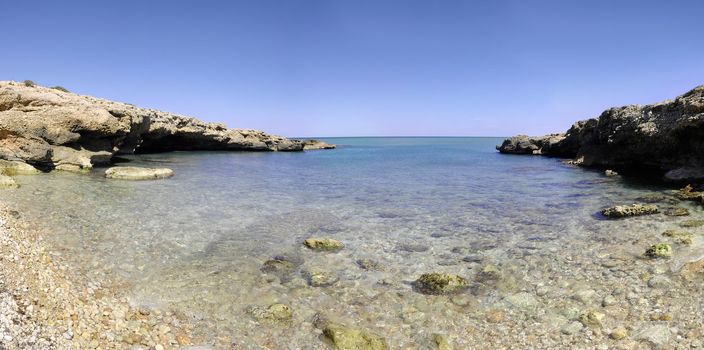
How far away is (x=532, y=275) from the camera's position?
9.10 meters

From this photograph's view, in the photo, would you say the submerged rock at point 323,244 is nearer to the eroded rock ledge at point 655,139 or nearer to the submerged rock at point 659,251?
the submerged rock at point 659,251

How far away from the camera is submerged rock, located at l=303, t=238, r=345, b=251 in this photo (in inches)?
439

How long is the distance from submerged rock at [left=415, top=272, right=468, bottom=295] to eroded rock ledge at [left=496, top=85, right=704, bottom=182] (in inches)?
759

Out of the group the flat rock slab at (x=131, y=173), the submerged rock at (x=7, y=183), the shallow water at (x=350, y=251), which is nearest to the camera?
the shallow water at (x=350, y=251)

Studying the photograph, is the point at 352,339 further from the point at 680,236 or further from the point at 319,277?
the point at 680,236

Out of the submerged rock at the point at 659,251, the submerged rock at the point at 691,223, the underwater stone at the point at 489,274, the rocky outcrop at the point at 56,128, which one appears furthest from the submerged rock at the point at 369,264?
the rocky outcrop at the point at 56,128

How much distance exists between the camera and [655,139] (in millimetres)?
24078

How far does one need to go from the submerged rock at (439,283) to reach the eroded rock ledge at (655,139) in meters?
19.3

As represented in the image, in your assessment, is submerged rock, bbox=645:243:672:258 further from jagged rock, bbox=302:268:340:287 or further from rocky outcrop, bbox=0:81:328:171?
rocky outcrop, bbox=0:81:328:171

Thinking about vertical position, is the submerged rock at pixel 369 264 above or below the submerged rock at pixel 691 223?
below

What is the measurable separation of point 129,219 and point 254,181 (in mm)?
12766

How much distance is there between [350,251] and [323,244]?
0.84m

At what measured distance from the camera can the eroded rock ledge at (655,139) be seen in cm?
2097

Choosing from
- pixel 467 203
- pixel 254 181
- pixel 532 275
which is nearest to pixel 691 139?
pixel 467 203
